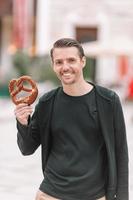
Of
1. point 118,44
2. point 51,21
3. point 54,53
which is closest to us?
point 54,53

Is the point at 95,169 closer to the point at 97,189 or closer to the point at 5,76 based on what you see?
the point at 97,189

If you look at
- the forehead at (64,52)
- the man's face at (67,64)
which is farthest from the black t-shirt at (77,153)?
the forehead at (64,52)

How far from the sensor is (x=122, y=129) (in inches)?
125

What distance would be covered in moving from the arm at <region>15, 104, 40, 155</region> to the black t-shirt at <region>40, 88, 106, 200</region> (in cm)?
13

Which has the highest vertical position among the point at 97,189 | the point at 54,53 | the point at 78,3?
the point at 54,53

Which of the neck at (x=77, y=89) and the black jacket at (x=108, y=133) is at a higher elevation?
the neck at (x=77, y=89)

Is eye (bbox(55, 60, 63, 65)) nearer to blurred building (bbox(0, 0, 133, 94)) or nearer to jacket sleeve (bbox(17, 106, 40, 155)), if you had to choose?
jacket sleeve (bbox(17, 106, 40, 155))

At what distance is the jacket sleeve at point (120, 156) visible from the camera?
316 cm

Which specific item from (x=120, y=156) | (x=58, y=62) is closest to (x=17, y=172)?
(x=120, y=156)

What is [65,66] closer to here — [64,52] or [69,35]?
[64,52]

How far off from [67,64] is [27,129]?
1.34ft

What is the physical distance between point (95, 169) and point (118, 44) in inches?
907

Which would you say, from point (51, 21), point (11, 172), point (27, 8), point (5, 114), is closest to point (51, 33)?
point (51, 21)

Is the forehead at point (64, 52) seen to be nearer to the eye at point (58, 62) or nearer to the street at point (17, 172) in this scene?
the eye at point (58, 62)
